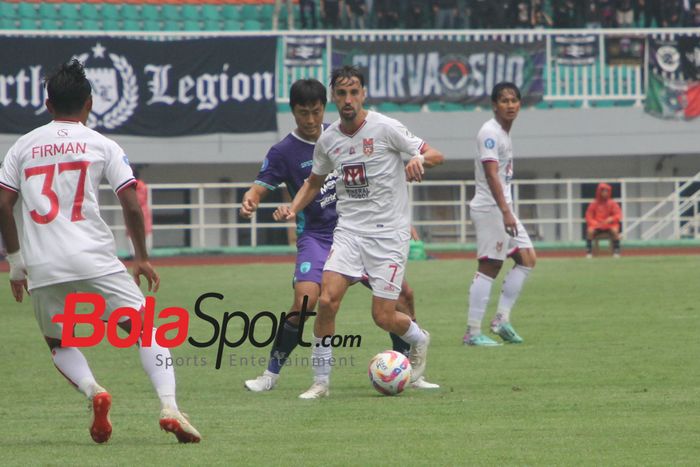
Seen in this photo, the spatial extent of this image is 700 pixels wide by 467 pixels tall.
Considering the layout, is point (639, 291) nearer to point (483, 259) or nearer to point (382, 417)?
point (483, 259)

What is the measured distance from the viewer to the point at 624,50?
106 feet

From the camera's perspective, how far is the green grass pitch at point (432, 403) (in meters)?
A: 6.67

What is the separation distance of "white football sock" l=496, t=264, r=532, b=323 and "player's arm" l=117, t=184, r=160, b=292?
6.10 m

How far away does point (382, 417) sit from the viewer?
7.98 metres

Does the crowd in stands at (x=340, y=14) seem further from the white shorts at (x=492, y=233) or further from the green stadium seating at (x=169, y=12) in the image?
the white shorts at (x=492, y=233)

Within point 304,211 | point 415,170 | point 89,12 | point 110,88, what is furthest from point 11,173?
point 89,12

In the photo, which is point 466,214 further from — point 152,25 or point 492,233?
point 492,233

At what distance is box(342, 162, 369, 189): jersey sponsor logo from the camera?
915cm

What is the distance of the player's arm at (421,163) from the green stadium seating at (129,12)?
26.7m

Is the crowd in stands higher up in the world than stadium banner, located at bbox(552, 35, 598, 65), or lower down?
higher up

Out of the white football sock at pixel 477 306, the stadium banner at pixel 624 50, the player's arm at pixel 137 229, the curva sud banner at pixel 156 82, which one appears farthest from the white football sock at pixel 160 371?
the stadium banner at pixel 624 50

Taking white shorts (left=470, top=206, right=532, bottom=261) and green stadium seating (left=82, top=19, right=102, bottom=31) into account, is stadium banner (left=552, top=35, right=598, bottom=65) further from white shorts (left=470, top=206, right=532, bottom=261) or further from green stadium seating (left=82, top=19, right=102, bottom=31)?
white shorts (left=470, top=206, right=532, bottom=261)

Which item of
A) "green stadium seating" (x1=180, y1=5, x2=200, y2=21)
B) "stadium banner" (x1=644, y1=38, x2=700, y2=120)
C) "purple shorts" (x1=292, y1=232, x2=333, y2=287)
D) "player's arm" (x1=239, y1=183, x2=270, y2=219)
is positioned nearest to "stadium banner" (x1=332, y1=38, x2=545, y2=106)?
"stadium banner" (x1=644, y1=38, x2=700, y2=120)

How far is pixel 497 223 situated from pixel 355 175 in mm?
3720
